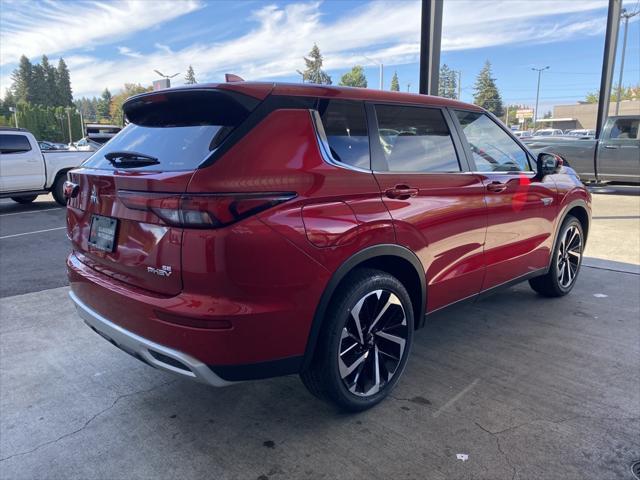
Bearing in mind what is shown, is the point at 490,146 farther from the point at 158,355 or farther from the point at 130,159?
the point at 158,355

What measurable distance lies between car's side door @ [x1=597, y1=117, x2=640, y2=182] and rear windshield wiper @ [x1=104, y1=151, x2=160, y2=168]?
44.3ft

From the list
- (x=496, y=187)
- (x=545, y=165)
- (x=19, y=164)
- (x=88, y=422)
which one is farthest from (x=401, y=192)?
(x=19, y=164)

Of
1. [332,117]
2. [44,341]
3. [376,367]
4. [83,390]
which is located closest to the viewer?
[332,117]

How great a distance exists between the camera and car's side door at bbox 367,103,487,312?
291cm

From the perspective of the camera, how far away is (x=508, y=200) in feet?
12.5

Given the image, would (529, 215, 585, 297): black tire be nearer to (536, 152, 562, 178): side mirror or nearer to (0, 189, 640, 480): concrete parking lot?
(0, 189, 640, 480): concrete parking lot

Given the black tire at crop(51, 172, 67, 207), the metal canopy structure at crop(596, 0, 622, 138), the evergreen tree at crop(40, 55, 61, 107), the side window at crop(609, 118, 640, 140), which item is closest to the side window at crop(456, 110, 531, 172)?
the side window at crop(609, 118, 640, 140)

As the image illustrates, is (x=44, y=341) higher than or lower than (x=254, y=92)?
lower

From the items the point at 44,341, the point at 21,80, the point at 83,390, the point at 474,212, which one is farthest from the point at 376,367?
the point at 21,80

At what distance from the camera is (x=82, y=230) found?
2.91 meters

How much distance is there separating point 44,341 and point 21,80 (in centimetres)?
13532

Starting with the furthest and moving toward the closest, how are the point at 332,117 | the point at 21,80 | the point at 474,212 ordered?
the point at 21,80 < the point at 474,212 < the point at 332,117

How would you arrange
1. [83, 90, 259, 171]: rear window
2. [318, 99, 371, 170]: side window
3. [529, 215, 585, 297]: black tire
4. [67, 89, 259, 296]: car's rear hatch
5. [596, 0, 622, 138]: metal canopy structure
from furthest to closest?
[596, 0, 622, 138]: metal canopy structure < [529, 215, 585, 297]: black tire < [318, 99, 371, 170]: side window < [83, 90, 259, 171]: rear window < [67, 89, 259, 296]: car's rear hatch

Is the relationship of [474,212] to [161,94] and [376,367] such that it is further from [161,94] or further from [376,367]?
[161,94]
